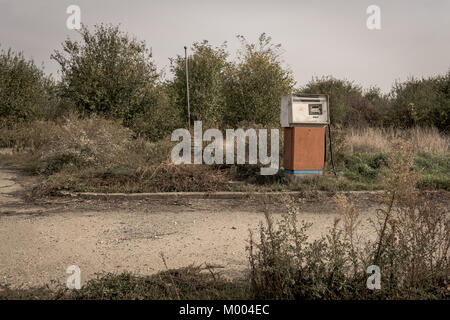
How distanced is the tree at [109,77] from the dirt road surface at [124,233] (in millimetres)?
8940

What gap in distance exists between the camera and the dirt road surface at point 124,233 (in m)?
4.61

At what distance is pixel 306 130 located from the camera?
9625mm

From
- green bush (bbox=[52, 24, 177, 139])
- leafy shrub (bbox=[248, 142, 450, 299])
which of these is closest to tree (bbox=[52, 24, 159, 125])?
green bush (bbox=[52, 24, 177, 139])

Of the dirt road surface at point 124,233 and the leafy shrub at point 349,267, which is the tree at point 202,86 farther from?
the leafy shrub at point 349,267

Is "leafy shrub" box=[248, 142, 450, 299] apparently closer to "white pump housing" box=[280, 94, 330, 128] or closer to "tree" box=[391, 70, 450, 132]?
"white pump housing" box=[280, 94, 330, 128]

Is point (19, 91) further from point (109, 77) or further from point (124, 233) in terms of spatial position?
point (124, 233)

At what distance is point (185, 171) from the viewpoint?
9.45m

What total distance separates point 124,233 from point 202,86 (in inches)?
661

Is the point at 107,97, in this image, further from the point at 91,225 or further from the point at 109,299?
the point at 109,299

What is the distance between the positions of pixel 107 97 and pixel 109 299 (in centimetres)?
1507

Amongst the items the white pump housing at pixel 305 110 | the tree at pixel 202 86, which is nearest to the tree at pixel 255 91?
the tree at pixel 202 86

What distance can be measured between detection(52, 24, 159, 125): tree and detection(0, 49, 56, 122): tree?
124 inches

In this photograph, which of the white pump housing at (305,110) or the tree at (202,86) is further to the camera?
the tree at (202,86)

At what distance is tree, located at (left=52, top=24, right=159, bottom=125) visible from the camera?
17312 millimetres
